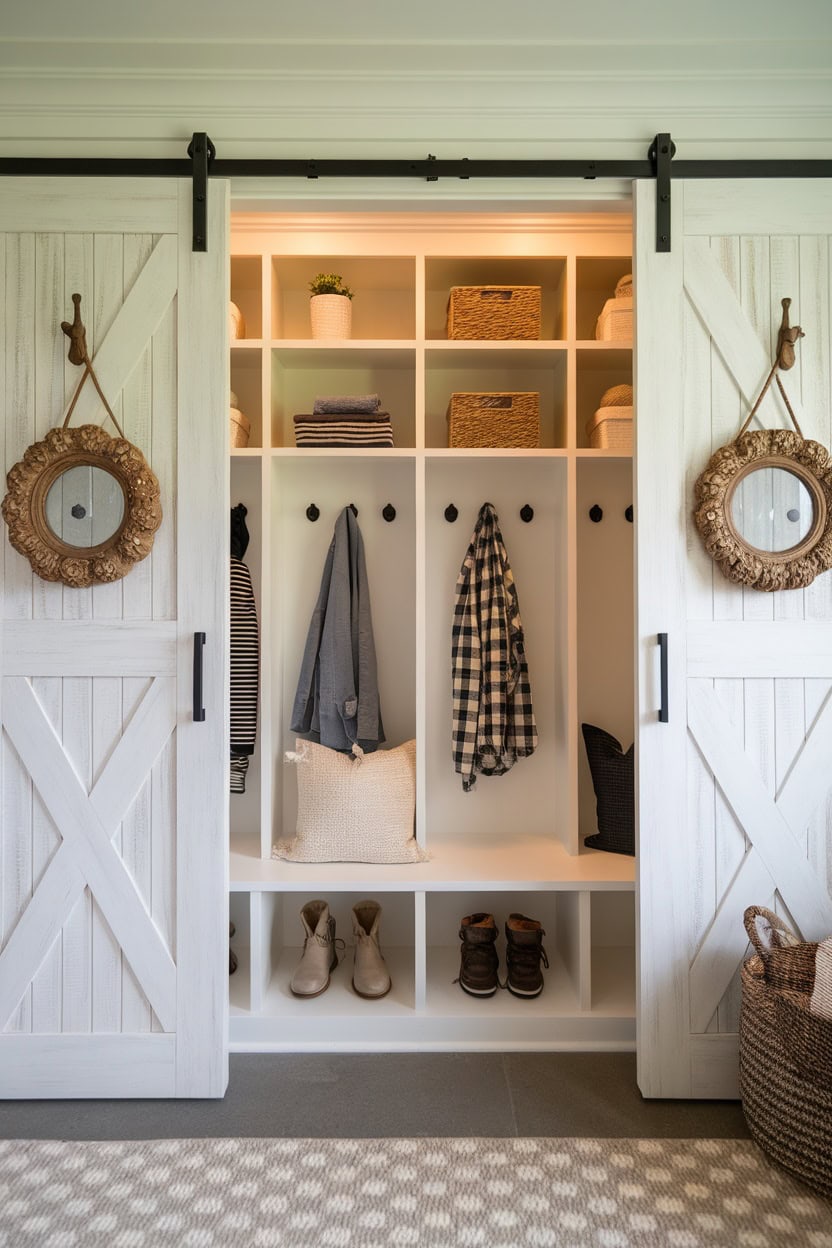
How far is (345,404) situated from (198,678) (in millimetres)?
1137

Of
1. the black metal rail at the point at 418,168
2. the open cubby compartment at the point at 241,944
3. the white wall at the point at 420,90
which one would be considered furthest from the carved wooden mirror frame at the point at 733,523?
the open cubby compartment at the point at 241,944

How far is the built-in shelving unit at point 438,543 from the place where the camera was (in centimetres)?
267

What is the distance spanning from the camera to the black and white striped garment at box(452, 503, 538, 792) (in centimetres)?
279

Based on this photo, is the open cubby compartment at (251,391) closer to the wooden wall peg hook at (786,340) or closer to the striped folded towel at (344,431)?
the striped folded towel at (344,431)

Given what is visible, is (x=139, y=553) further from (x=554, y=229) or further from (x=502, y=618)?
(x=554, y=229)

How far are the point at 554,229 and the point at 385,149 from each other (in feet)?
2.54

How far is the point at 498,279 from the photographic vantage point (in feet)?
9.73

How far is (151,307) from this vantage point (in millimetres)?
2111

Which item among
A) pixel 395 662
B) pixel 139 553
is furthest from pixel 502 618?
pixel 139 553

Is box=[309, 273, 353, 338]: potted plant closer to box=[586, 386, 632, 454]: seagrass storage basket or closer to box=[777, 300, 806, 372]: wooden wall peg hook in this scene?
box=[586, 386, 632, 454]: seagrass storage basket

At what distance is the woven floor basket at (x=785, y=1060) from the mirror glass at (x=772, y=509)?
91 centimetres

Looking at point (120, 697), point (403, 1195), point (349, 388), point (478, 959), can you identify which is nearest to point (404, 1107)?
point (403, 1195)

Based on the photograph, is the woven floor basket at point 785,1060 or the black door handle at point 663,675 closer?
the woven floor basket at point 785,1060

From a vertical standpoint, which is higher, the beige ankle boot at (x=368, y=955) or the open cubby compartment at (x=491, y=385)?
the open cubby compartment at (x=491, y=385)
